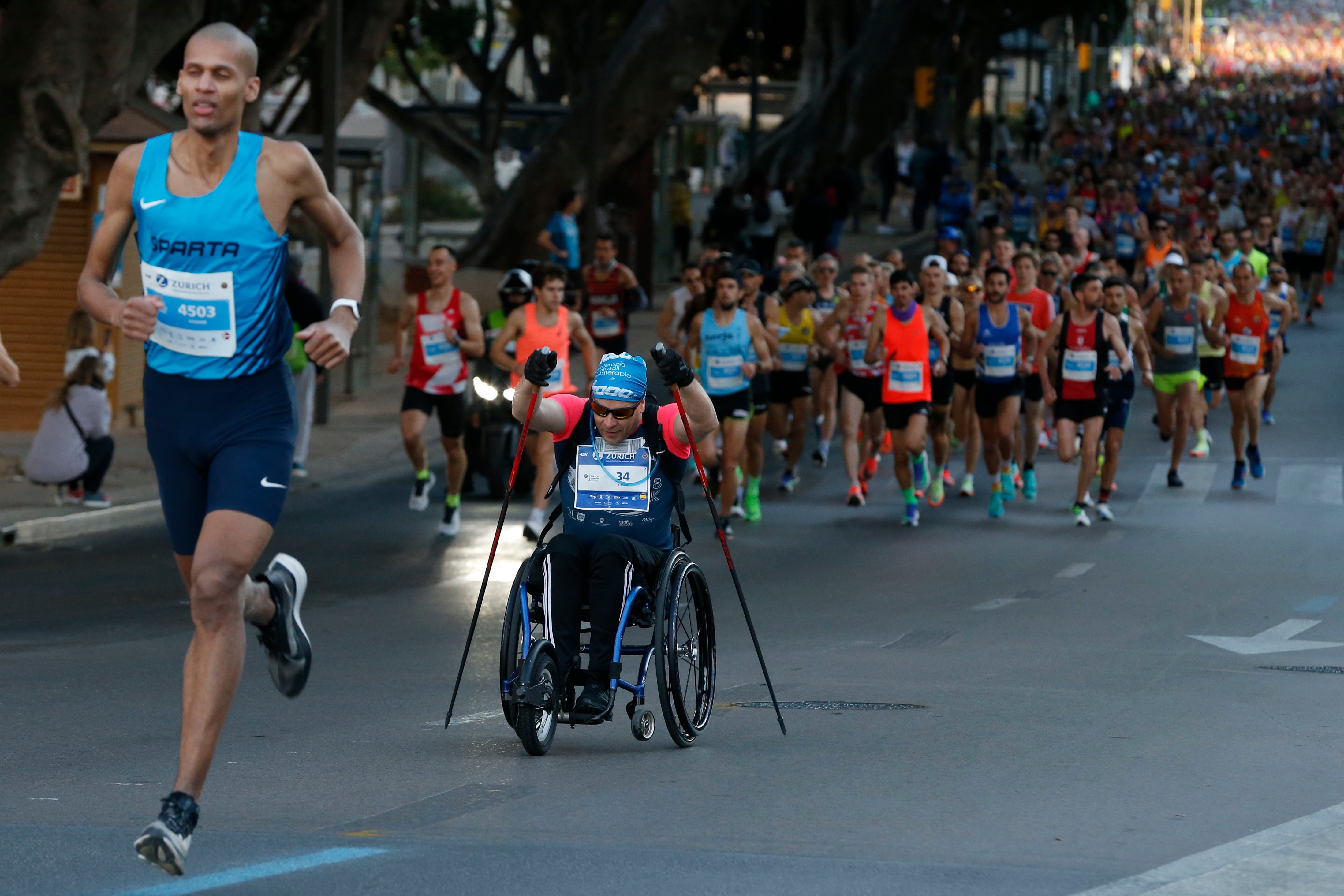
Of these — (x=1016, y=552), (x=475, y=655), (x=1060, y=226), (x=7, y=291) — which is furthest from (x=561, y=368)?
(x=1060, y=226)

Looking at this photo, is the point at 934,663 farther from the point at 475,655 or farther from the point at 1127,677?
the point at 475,655

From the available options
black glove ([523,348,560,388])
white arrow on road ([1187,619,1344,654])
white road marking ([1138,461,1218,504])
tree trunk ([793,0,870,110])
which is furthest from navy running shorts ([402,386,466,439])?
tree trunk ([793,0,870,110])

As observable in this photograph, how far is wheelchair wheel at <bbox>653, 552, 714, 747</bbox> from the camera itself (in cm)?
717

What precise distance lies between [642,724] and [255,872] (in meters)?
2.26

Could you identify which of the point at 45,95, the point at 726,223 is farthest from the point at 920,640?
the point at 726,223

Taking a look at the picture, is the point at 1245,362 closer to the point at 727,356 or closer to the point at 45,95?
the point at 727,356

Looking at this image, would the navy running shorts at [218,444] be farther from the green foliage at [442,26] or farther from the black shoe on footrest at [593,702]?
the green foliage at [442,26]

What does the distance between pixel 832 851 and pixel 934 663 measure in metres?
4.27

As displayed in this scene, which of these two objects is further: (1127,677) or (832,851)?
(1127,677)

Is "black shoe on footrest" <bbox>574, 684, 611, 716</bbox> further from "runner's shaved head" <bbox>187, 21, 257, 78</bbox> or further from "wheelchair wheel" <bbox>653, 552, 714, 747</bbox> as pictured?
"runner's shaved head" <bbox>187, 21, 257, 78</bbox>

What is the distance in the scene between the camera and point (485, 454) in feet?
54.9

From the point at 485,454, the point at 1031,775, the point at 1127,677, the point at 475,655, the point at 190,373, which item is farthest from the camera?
the point at 485,454

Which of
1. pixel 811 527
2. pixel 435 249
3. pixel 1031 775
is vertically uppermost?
pixel 435 249

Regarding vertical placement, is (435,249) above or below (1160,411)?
above
